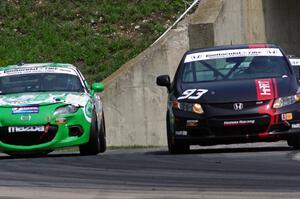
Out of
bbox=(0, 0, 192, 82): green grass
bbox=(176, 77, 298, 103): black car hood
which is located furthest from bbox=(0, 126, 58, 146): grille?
bbox=(0, 0, 192, 82): green grass

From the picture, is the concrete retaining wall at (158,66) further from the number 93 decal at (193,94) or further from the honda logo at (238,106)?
the honda logo at (238,106)

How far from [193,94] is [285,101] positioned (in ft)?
4.09

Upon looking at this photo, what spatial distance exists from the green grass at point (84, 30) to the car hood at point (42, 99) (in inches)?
475

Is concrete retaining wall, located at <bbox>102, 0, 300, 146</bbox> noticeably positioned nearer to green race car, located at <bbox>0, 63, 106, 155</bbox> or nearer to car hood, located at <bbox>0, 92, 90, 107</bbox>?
car hood, located at <bbox>0, 92, 90, 107</bbox>

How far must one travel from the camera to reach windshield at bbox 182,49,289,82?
1709 cm

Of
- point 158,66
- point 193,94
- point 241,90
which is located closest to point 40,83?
point 193,94

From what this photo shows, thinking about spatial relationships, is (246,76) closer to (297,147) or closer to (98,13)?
(297,147)

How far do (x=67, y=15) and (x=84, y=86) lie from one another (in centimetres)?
1533

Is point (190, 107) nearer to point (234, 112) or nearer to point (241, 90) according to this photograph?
point (234, 112)

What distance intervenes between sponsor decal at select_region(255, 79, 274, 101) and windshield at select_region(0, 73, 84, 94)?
298cm

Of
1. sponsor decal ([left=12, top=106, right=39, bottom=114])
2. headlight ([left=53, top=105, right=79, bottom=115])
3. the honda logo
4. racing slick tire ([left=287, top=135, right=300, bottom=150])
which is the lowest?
racing slick tire ([left=287, top=135, right=300, bottom=150])

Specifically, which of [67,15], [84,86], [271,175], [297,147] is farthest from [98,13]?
[271,175]

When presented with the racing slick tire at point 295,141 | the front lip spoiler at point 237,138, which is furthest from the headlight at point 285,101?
the racing slick tire at point 295,141

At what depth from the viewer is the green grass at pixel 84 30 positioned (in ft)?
99.8
